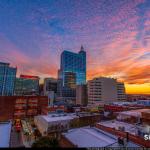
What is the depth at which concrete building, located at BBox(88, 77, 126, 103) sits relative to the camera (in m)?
103

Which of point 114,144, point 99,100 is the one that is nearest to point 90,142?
point 114,144

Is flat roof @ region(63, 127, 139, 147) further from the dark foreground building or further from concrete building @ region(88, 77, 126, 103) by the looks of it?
concrete building @ region(88, 77, 126, 103)

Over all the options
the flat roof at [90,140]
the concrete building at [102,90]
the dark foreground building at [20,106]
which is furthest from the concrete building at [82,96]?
the flat roof at [90,140]

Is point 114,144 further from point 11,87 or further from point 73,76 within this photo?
point 11,87

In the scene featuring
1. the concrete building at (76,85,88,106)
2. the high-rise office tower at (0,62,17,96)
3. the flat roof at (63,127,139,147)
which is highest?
the high-rise office tower at (0,62,17,96)

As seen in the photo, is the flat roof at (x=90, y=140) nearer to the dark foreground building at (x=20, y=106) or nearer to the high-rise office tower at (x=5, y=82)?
the dark foreground building at (x=20, y=106)

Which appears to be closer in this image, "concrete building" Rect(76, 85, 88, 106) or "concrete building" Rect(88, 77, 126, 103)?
"concrete building" Rect(88, 77, 126, 103)

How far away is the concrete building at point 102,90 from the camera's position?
339 ft

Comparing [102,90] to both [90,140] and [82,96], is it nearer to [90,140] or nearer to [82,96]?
[82,96]

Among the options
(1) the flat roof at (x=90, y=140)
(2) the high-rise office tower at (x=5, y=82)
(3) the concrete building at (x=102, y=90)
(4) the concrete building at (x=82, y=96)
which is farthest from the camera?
(2) the high-rise office tower at (x=5, y=82)

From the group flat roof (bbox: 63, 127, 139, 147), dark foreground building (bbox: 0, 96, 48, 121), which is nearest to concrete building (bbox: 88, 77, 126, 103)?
dark foreground building (bbox: 0, 96, 48, 121)

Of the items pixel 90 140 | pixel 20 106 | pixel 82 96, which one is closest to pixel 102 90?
pixel 82 96

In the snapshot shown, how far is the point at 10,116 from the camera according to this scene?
65.8 meters

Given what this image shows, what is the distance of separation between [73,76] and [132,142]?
6775 inches
